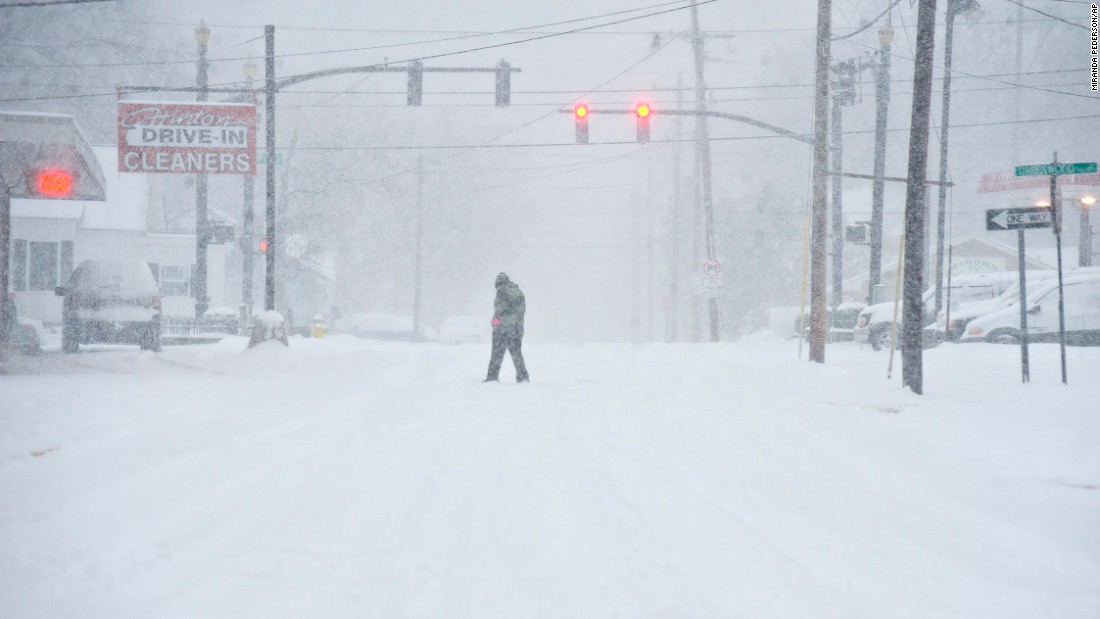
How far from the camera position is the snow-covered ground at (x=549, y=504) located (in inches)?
193

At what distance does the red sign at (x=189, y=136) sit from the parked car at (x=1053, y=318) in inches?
653

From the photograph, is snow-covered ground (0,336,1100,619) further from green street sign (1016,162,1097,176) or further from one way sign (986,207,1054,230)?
green street sign (1016,162,1097,176)

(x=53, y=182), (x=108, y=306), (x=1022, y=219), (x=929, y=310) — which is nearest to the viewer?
(x=1022, y=219)

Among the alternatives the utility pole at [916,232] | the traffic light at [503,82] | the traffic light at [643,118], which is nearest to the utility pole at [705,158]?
the traffic light at [643,118]

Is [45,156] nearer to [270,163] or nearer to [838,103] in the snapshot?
[270,163]

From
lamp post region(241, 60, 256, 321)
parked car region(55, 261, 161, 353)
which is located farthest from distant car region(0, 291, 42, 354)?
lamp post region(241, 60, 256, 321)

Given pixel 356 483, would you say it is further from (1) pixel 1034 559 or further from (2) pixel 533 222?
(2) pixel 533 222

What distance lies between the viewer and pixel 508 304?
1611cm

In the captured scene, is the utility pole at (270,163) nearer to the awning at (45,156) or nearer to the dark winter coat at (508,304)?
the awning at (45,156)

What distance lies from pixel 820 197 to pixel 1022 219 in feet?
21.3

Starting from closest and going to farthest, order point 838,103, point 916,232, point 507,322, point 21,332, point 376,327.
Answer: point 916,232 → point 507,322 → point 21,332 → point 838,103 → point 376,327

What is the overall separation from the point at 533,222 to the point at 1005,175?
174ft

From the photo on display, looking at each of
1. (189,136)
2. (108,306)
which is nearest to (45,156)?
(108,306)

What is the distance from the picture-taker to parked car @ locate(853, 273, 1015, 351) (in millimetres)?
24266
